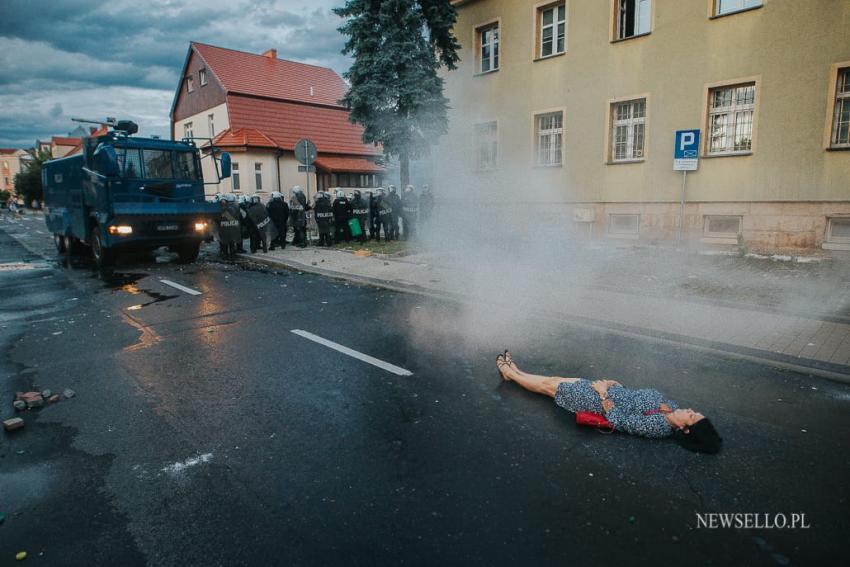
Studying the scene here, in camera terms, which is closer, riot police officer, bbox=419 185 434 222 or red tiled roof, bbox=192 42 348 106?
riot police officer, bbox=419 185 434 222

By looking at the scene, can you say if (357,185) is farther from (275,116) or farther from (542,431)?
(542,431)

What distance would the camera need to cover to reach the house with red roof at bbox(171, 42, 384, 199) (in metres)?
28.4

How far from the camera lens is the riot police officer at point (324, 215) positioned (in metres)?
16.0

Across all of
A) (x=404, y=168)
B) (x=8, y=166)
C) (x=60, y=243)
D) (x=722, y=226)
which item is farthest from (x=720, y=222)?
(x=8, y=166)

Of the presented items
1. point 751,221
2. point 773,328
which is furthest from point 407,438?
point 751,221

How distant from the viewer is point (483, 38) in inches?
704

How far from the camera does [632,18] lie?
46.2 feet

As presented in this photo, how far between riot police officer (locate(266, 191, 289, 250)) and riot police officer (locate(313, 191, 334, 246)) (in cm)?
93

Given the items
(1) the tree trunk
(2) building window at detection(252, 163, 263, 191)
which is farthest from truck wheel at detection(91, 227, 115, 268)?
(2) building window at detection(252, 163, 263, 191)

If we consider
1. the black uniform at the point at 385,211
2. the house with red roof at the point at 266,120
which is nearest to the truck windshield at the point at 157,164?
the black uniform at the point at 385,211

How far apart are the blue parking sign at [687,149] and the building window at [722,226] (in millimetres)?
1488

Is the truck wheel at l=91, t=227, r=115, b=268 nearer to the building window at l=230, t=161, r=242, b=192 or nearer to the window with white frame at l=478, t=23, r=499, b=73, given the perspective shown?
the window with white frame at l=478, t=23, r=499, b=73

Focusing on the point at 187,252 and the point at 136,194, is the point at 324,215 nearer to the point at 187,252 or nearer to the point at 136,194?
the point at 187,252

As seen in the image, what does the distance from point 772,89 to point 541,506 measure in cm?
1260
